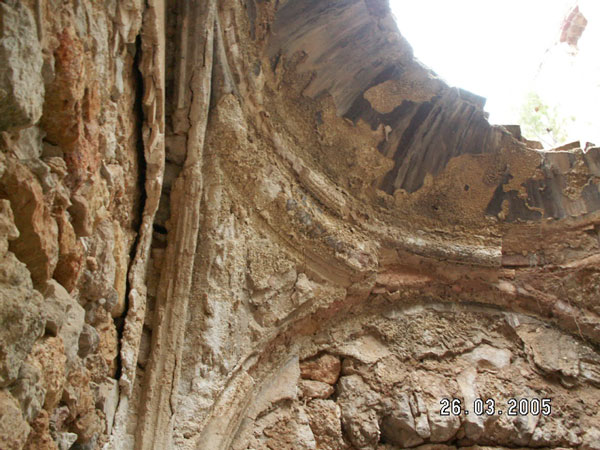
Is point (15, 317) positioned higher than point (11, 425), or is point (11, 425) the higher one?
point (15, 317)

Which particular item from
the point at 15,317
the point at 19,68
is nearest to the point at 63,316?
the point at 15,317

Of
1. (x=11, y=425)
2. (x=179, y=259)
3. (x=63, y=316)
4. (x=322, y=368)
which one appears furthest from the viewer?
(x=322, y=368)

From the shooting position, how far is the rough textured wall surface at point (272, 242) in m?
1.31

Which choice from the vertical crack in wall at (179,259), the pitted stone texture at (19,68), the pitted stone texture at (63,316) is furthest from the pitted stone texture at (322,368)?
the pitted stone texture at (19,68)

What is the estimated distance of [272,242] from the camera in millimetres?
3311

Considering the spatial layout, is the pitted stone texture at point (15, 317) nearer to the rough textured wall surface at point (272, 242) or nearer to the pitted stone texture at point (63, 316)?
the rough textured wall surface at point (272, 242)

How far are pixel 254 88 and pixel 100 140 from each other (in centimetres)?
166

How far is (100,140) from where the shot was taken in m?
1.77

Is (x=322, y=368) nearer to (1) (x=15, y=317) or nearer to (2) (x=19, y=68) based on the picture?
(1) (x=15, y=317)

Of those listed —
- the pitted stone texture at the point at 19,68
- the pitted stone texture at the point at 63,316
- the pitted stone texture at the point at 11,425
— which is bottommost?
the pitted stone texture at the point at 11,425

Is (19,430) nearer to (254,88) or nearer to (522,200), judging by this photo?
(254,88)

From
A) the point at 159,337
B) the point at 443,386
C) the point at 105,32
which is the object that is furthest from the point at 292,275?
the point at 105,32

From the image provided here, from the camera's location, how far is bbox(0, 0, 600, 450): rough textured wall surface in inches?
51.6
